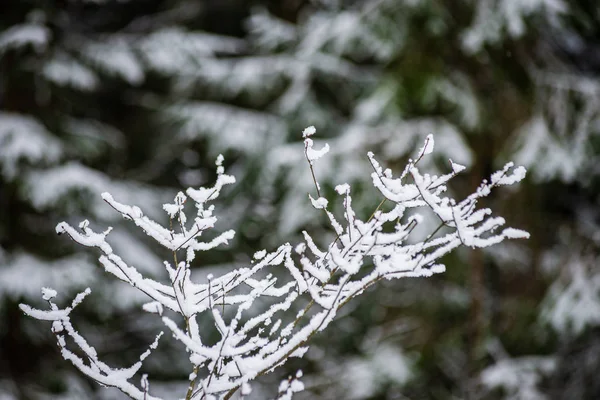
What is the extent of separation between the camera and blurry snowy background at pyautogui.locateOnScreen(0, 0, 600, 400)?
14.1ft

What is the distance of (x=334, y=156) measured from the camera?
4383 mm

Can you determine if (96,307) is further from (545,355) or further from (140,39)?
(545,355)

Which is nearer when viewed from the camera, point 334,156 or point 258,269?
point 258,269

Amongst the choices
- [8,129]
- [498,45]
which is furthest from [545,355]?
[8,129]

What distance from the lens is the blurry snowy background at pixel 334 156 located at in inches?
170

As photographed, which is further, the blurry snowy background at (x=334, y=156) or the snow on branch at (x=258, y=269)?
the blurry snowy background at (x=334, y=156)

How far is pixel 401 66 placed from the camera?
4.50m

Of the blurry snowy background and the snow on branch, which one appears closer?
the snow on branch

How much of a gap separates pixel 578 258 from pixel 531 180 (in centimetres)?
95

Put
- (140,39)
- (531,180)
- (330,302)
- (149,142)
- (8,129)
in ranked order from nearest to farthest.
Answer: (330,302)
(531,180)
(8,129)
(140,39)
(149,142)

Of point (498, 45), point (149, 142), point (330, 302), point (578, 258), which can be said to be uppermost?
point (149, 142)

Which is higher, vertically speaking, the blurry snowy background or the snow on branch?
the blurry snowy background

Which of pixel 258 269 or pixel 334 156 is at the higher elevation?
pixel 334 156

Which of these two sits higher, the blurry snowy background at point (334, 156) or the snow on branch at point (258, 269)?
the blurry snowy background at point (334, 156)
